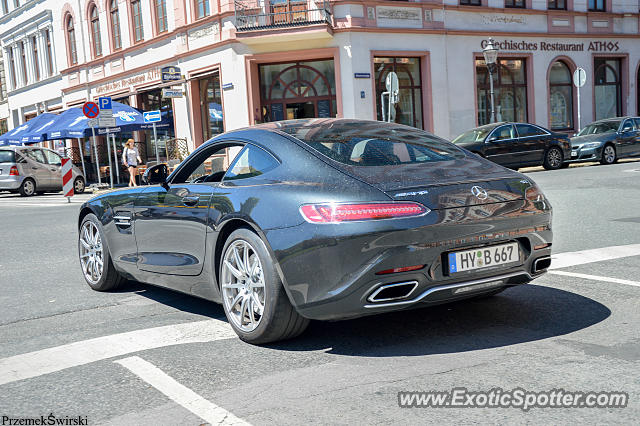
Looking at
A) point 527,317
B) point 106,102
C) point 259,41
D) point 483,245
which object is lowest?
point 527,317

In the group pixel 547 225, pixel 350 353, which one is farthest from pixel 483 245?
pixel 350 353

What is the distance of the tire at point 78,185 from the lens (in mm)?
24250

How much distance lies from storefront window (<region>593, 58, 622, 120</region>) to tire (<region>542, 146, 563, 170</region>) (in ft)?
33.6

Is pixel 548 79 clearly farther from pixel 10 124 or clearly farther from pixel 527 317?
pixel 10 124

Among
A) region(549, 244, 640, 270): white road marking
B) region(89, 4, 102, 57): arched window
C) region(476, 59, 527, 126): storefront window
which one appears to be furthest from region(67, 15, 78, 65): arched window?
region(549, 244, 640, 270): white road marking

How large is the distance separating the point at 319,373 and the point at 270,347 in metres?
0.62

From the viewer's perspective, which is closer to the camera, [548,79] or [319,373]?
[319,373]

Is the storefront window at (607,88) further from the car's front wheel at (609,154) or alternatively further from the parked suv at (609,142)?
the car's front wheel at (609,154)

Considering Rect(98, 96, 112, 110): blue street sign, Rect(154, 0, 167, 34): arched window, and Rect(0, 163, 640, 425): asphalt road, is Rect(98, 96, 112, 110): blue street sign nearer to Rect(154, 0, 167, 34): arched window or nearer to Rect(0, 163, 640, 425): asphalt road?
Rect(154, 0, 167, 34): arched window

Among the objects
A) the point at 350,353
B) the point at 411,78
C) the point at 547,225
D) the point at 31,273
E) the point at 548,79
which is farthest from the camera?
the point at 548,79

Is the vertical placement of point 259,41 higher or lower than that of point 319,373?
higher

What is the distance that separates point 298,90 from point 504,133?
772cm

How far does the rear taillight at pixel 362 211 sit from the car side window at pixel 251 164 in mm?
678

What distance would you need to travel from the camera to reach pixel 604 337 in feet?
13.3
